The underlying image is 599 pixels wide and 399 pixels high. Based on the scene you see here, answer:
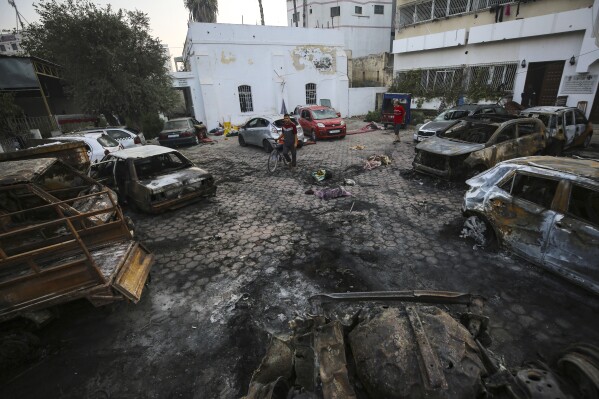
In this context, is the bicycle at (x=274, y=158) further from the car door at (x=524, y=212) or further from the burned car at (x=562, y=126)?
the burned car at (x=562, y=126)

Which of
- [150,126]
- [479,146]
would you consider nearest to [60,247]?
[479,146]

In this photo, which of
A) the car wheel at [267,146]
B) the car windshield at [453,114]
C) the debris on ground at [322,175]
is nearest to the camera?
the debris on ground at [322,175]

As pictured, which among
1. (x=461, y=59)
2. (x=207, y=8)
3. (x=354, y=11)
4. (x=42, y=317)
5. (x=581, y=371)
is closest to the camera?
(x=581, y=371)

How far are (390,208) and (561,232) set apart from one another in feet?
10.7

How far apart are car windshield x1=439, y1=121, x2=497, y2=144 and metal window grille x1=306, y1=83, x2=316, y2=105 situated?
49.7 feet

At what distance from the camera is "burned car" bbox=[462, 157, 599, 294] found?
3.48 m

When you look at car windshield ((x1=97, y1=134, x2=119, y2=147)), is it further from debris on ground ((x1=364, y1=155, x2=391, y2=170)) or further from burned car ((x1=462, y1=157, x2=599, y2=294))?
burned car ((x1=462, y1=157, x2=599, y2=294))

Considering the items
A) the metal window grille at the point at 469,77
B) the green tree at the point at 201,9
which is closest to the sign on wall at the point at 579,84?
the metal window grille at the point at 469,77

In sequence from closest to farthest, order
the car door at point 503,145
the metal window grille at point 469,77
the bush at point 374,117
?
the car door at point 503,145 < the metal window grille at point 469,77 < the bush at point 374,117

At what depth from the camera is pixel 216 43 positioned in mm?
18562

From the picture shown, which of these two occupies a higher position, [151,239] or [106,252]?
[106,252]

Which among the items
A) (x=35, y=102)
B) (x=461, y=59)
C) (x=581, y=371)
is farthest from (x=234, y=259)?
(x=35, y=102)

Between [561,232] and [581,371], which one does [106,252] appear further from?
[561,232]

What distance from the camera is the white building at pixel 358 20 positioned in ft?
101
